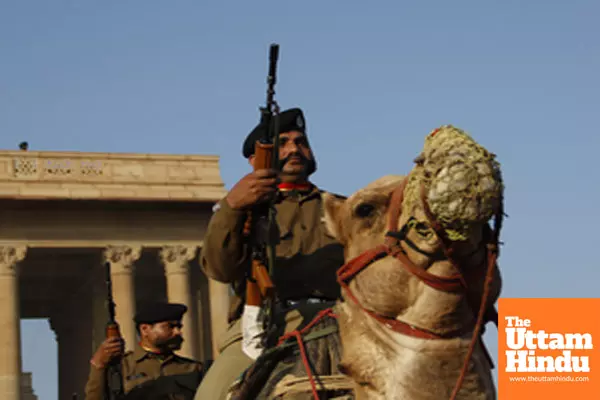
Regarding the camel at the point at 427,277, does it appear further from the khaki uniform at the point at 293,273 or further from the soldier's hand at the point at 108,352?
the soldier's hand at the point at 108,352

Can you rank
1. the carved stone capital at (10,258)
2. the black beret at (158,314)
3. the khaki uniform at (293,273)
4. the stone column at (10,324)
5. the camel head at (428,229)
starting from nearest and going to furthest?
the camel head at (428,229) < the khaki uniform at (293,273) < the black beret at (158,314) < the stone column at (10,324) < the carved stone capital at (10,258)

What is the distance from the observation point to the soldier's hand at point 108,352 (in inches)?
460

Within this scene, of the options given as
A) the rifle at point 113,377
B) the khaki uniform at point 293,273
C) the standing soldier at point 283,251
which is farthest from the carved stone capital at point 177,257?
the khaki uniform at point 293,273

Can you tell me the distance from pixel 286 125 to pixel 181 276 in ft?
185

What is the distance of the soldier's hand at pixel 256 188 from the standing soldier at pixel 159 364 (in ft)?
22.1

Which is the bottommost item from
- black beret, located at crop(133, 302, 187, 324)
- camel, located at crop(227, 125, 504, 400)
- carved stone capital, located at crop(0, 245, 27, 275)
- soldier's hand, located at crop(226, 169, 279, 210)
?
camel, located at crop(227, 125, 504, 400)

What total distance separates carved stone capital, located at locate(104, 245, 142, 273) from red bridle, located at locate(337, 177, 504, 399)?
5864 cm

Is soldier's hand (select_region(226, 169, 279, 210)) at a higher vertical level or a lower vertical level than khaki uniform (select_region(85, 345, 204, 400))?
lower

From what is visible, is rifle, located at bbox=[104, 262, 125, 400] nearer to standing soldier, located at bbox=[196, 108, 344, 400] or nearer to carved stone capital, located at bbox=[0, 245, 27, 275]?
standing soldier, located at bbox=[196, 108, 344, 400]

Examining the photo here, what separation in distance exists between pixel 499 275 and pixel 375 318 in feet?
1.77

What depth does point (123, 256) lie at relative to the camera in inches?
2516

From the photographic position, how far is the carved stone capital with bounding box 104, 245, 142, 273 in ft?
209

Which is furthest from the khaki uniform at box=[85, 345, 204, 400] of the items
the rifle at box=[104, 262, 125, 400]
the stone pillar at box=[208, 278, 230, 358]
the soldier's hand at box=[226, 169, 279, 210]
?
the stone pillar at box=[208, 278, 230, 358]

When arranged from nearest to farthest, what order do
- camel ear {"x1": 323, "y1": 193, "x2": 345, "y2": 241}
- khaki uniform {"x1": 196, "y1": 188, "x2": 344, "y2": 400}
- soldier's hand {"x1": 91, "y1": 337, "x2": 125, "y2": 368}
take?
camel ear {"x1": 323, "y1": 193, "x2": 345, "y2": 241} < khaki uniform {"x1": 196, "y1": 188, "x2": 344, "y2": 400} < soldier's hand {"x1": 91, "y1": 337, "x2": 125, "y2": 368}
